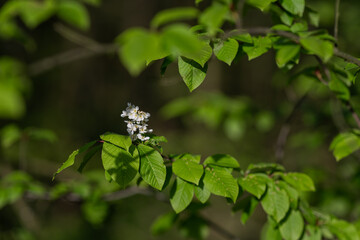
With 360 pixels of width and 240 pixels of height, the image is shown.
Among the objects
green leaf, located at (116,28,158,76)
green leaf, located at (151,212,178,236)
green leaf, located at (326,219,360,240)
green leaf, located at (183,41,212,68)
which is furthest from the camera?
green leaf, located at (151,212,178,236)

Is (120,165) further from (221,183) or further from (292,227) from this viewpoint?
(292,227)

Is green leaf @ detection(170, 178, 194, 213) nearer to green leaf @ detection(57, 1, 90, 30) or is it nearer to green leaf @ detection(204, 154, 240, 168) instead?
green leaf @ detection(204, 154, 240, 168)

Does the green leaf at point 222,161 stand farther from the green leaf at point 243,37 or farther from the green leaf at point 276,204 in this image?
the green leaf at point 243,37

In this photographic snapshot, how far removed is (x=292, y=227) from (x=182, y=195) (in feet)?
1.85

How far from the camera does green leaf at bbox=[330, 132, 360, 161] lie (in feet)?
5.74

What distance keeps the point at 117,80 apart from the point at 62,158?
5.11 meters

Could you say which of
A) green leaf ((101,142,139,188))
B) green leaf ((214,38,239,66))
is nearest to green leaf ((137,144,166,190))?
green leaf ((101,142,139,188))

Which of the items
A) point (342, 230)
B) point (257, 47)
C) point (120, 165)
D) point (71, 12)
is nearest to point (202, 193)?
point (120, 165)

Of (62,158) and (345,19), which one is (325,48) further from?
(62,158)

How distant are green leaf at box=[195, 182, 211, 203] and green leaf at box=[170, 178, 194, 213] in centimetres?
2

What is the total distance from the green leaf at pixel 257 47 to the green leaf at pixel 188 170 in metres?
0.49

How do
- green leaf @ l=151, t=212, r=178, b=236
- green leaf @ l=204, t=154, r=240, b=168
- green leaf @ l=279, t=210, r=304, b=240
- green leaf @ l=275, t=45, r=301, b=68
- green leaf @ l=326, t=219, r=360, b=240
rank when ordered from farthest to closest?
1. green leaf @ l=151, t=212, r=178, b=236
2. green leaf @ l=326, t=219, r=360, b=240
3. green leaf @ l=279, t=210, r=304, b=240
4. green leaf @ l=204, t=154, r=240, b=168
5. green leaf @ l=275, t=45, r=301, b=68

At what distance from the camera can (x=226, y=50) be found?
4.43 ft

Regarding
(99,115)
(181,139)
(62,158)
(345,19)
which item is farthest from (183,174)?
(99,115)
